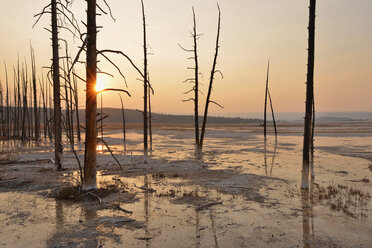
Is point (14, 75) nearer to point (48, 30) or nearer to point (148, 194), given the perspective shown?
point (48, 30)

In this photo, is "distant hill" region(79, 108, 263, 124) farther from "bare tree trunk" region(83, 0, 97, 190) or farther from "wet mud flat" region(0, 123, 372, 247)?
"bare tree trunk" region(83, 0, 97, 190)

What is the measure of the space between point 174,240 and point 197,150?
1691 centimetres

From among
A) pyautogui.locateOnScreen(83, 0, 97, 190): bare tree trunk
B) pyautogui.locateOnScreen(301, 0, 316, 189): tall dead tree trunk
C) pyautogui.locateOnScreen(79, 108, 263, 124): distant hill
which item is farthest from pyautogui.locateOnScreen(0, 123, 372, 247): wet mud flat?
pyautogui.locateOnScreen(79, 108, 263, 124): distant hill

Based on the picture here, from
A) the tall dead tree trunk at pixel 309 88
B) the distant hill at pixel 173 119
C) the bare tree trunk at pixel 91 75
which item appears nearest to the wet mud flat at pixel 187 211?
the tall dead tree trunk at pixel 309 88

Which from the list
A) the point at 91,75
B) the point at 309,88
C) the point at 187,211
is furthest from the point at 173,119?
the point at 187,211

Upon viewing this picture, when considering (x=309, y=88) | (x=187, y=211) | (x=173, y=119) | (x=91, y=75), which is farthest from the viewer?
(x=173, y=119)

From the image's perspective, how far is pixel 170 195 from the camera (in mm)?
9555

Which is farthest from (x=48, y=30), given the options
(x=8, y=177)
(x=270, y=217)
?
(x=270, y=217)

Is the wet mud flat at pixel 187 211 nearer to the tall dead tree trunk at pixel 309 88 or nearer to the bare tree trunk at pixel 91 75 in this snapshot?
the tall dead tree trunk at pixel 309 88

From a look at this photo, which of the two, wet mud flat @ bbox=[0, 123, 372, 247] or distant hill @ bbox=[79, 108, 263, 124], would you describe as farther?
distant hill @ bbox=[79, 108, 263, 124]

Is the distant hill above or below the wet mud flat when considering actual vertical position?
above

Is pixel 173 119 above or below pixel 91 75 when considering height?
below

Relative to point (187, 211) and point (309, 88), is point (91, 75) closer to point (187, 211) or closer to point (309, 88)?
point (187, 211)

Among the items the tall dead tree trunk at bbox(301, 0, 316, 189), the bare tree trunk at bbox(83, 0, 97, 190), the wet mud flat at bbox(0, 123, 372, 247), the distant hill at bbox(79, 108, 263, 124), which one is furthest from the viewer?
the distant hill at bbox(79, 108, 263, 124)
